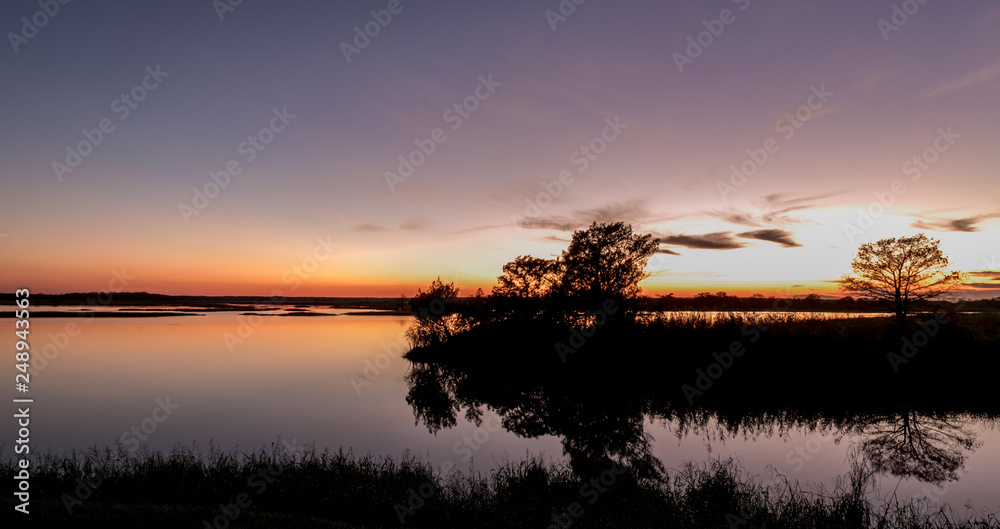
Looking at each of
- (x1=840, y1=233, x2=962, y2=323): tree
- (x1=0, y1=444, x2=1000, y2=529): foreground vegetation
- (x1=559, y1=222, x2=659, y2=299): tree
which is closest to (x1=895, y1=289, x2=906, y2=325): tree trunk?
(x1=840, y1=233, x2=962, y2=323): tree

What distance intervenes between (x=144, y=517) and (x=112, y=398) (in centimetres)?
2674

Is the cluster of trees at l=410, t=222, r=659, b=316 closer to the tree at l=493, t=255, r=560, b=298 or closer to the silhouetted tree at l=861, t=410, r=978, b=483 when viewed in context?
the tree at l=493, t=255, r=560, b=298

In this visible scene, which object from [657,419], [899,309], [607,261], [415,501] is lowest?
[657,419]

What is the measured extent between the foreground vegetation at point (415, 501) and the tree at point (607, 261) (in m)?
31.9

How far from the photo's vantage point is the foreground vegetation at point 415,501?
11422 millimetres

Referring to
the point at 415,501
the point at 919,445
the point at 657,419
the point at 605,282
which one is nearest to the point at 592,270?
the point at 605,282

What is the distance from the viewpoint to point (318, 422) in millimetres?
26938

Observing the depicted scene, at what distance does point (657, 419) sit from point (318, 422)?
19.4m

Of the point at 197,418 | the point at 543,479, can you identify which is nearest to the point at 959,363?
the point at 543,479

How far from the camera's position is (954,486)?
57.3 ft

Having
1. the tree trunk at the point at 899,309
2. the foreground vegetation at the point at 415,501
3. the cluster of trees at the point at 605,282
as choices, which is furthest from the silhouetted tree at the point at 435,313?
the tree trunk at the point at 899,309

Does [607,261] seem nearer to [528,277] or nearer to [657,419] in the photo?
[528,277]

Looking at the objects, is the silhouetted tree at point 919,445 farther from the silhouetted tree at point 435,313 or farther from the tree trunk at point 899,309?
the silhouetted tree at point 435,313

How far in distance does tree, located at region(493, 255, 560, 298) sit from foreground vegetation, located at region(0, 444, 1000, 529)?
1383 inches
